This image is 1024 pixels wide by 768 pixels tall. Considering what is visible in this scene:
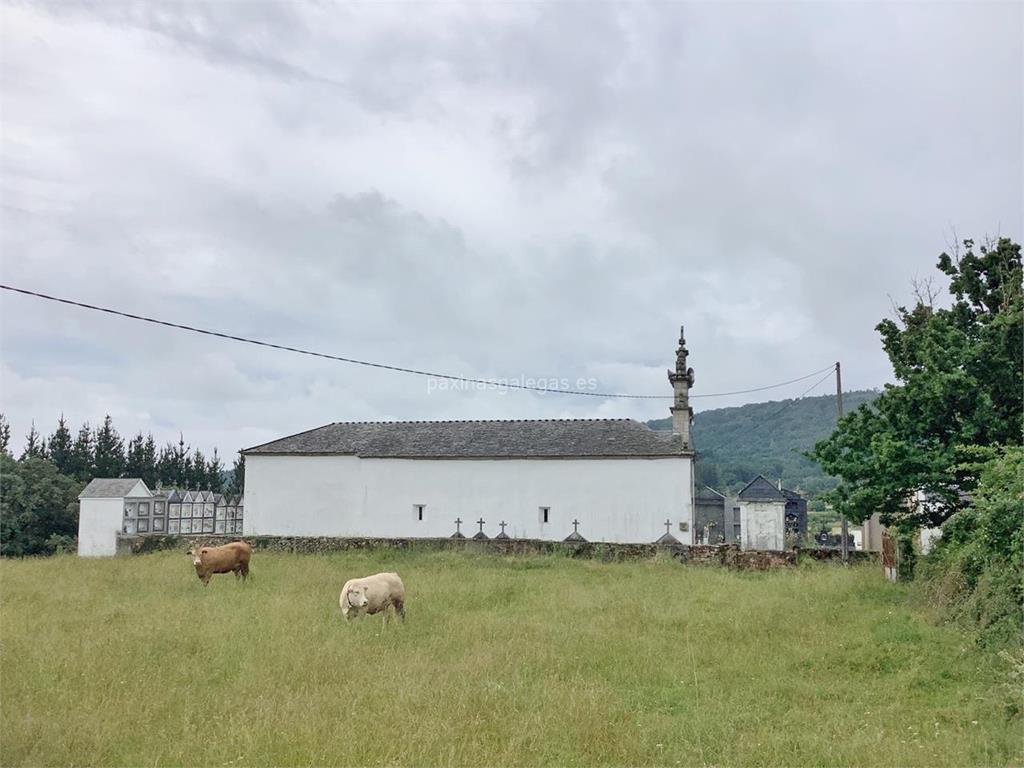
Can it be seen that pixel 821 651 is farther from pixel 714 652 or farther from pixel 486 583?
pixel 486 583

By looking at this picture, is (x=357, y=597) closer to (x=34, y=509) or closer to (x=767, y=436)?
(x=34, y=509)

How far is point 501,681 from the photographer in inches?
373

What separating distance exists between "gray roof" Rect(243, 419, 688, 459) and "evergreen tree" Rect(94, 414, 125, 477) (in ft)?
96.8

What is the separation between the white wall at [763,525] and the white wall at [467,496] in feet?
7.16

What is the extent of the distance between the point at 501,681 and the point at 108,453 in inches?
2316

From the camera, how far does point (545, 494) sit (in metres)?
31.8

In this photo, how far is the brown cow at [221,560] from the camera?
18266 mm

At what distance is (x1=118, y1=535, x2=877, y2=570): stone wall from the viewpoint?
22562 mm

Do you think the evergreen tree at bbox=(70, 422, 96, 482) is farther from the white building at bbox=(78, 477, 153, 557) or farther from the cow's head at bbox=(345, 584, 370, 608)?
the cow's head at bbox=(345, 584, 370, 608)

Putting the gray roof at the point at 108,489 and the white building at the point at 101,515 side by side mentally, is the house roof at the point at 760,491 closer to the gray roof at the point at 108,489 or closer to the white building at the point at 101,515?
the white building at the point at 101,515

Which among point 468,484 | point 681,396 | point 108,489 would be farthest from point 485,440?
point 108,489

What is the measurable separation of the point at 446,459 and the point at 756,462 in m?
92.1

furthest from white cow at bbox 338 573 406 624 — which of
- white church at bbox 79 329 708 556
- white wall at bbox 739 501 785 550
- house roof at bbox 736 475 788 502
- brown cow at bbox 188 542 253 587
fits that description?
house roof at bbox 736 475 788 502

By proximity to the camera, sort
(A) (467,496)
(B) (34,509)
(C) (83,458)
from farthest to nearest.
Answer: (C) (83,458), (B) (34,509), (A) (467,496)
